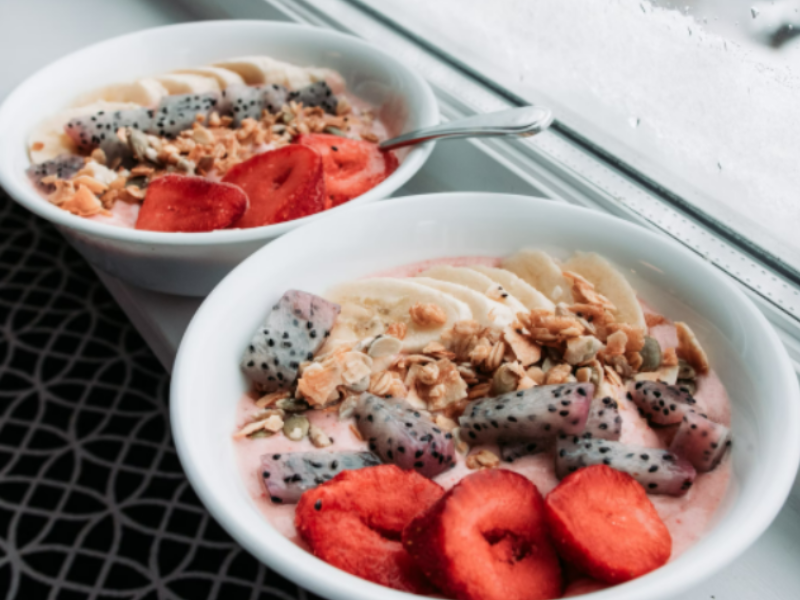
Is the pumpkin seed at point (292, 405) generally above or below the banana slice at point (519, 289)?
below

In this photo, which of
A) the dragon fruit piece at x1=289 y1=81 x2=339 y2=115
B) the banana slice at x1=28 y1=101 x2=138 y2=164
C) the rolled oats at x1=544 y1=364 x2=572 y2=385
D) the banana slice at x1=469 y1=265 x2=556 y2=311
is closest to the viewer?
the rolled oats at x1=544 y1=364 x2=572 y2=385

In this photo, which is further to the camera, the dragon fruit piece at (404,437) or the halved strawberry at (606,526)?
the dragon fruit piece at (404,437)

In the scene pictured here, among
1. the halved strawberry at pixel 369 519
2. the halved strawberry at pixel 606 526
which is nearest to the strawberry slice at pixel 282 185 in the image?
the halved strawberry at pixel 369 519

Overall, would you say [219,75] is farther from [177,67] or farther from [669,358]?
[669,358]

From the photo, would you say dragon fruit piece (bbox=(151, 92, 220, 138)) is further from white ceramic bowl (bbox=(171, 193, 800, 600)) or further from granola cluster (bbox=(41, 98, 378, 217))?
white ceramic bowl (bbox=(171, 193, 800, 600))

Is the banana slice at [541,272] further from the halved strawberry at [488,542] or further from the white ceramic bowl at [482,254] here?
the halved strawberry at [488,542]

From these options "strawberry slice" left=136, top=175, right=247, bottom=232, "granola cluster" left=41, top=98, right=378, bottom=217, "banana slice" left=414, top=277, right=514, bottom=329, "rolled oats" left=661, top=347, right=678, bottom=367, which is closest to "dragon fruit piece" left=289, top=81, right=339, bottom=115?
"granola cluster" left=41, top=98, right=378, bottom=217
